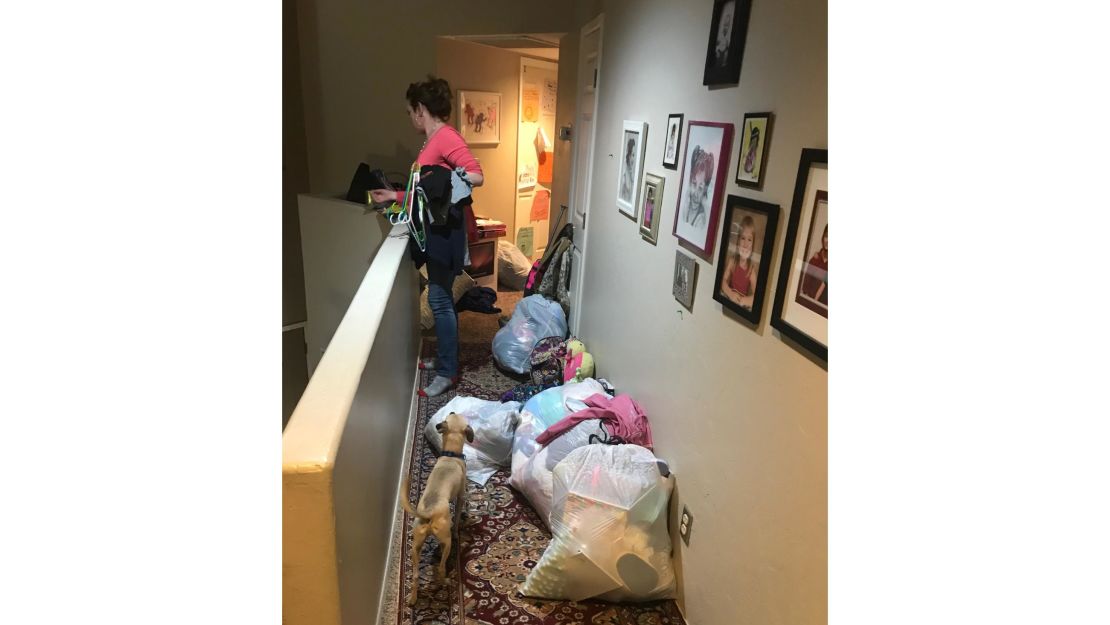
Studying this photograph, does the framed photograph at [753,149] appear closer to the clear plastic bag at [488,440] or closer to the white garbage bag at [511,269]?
the clear plastic bag at [488,440]

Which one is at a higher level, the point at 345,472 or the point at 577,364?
the point at 345,472

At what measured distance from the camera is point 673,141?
6.86 ft

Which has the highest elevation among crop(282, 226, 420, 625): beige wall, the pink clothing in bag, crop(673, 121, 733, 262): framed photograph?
crop(673, 121, 733, 262): framed photograph

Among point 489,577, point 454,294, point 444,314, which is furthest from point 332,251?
point 489,577

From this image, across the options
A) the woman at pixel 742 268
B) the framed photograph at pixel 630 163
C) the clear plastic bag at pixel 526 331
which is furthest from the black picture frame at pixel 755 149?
the clear plastic bag at pixel 526 331

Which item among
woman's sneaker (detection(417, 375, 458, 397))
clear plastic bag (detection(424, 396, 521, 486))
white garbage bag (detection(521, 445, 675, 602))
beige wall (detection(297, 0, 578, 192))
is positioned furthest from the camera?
beige wall (detection(297, 0, 578, 192))

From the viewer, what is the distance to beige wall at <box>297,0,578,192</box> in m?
4.08

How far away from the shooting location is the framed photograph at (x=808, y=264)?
3.93ft

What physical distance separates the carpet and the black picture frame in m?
1.46

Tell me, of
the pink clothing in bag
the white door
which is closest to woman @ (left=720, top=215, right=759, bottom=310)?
the pink clothing in bag

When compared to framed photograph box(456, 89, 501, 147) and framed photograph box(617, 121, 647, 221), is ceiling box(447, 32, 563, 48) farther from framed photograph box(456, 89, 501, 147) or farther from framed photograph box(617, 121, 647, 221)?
framed photograph box(617, 121, 647, 221)

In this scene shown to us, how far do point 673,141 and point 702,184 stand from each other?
0.35 m

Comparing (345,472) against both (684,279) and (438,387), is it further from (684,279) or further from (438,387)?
(438,387)
